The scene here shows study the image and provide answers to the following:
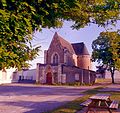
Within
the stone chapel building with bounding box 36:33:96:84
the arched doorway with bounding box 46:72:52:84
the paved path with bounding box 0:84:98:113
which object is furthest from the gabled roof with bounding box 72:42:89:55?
the paved path with bounding box 0:84:98:113

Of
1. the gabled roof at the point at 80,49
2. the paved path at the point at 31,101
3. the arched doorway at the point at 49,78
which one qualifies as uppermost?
the gabled roof at the point at 80,49

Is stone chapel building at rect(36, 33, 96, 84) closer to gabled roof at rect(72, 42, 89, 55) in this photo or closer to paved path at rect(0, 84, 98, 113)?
gabled roof at rect(72, 42, 89, 55)

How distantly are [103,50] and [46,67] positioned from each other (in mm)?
18955

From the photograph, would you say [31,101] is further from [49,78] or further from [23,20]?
[49,78]

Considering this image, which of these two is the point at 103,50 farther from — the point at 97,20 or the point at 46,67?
the point at 97,20

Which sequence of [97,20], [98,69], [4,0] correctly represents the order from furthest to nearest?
1. [98,69]
2. [97,20]
3. [4,0]

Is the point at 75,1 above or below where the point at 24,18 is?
above

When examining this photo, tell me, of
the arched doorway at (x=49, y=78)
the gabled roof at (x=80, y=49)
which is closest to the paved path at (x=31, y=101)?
the arched doorway at (x=49, y=78)

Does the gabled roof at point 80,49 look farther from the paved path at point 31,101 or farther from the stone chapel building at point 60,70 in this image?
the paved path at point 31,101

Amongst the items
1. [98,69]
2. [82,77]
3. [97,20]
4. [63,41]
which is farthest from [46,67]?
[97,20]

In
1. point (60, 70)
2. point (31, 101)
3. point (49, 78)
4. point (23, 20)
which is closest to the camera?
point (23, 20)

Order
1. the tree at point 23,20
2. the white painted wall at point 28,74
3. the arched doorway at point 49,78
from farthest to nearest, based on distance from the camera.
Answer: the white painted wall at point 28,74
the arched doorway at point 49,78
the tree at point 23,20

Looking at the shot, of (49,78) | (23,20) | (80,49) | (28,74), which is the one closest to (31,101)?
(23,20)

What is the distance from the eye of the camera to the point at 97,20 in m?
9.59
